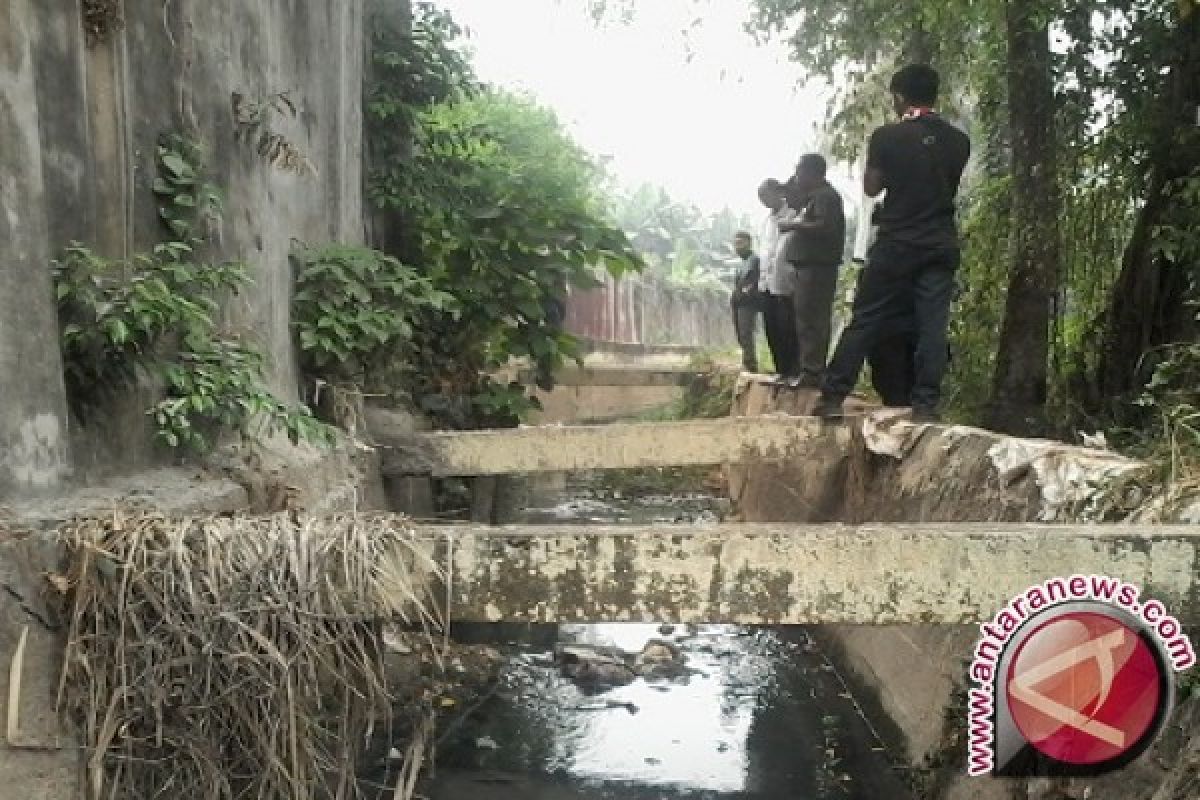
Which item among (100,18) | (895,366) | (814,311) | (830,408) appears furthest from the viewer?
(814,311)

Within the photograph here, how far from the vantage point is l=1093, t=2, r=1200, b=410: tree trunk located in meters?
5.34

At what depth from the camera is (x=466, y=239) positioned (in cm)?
659

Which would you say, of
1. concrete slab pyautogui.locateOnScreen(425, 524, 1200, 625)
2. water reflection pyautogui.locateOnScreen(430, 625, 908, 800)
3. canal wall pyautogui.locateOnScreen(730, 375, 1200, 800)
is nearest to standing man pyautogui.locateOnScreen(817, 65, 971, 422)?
canal wall pyautogui.locateOnScreen(730, 375, 1200, 800)

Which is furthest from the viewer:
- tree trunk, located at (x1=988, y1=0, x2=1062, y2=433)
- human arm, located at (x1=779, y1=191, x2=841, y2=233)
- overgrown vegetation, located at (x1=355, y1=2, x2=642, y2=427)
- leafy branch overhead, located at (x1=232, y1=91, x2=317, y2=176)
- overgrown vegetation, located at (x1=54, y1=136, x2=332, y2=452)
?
overgrown vegetation, located at (x1=355, y1=2, x2=642, y2=427)

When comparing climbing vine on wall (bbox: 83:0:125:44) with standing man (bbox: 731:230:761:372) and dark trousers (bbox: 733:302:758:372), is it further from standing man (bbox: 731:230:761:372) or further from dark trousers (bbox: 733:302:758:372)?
dark trousers (bbox: 733:302:758:372)

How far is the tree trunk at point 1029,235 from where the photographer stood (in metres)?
5.69

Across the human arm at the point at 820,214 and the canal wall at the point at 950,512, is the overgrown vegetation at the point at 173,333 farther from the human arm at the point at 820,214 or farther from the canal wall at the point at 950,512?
the human arm at the point at 820,214

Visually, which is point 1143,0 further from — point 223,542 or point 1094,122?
point 223,542

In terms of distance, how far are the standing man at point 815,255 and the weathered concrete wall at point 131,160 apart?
→ 2.75 meters

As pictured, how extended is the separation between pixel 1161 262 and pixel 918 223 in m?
1.60

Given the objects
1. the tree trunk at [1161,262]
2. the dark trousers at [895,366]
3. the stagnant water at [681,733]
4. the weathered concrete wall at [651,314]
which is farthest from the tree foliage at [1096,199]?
the weathered concrete wall at [651,314]

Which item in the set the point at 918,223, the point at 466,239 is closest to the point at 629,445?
the point at 918,223

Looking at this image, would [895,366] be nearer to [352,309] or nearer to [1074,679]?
[352,309]

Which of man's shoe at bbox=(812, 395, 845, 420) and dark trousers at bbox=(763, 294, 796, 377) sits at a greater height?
dark trousers at bbox=(763, 294, 796, 377)
